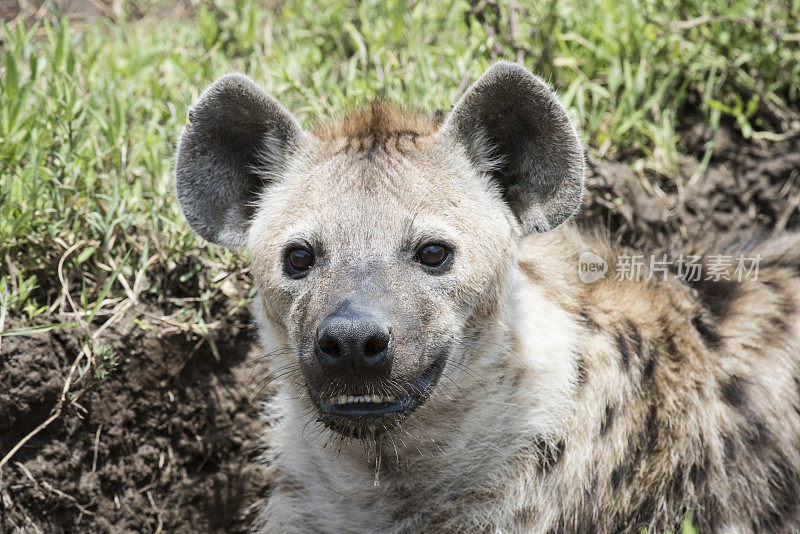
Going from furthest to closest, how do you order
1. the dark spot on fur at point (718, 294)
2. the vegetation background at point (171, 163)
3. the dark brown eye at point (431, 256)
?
the vegetation background at point (171, 163), the dark spot on fur at point (718, 294), the dark brown eye at point (431, 256)

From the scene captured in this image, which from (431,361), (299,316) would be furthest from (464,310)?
(299,316)

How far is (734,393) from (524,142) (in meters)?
1.11

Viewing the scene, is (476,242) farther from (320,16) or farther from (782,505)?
(320,16)

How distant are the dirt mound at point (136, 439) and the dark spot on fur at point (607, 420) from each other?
1.34m

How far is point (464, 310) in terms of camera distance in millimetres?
2721

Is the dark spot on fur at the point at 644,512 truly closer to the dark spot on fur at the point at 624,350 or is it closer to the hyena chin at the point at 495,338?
the hyena chin at the point at 495,338

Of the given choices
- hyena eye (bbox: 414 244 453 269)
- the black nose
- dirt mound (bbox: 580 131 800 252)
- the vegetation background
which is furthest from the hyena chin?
dirt mound (bbox: 580 131 800 252)

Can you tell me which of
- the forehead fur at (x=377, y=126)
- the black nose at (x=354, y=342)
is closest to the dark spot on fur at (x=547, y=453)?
the black nose at (x=354, y=342)

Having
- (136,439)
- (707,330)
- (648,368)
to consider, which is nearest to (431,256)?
(648,368)

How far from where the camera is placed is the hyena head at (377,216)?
8.21 ft

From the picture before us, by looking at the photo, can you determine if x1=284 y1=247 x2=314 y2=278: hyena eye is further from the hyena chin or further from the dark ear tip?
the dark ear tip

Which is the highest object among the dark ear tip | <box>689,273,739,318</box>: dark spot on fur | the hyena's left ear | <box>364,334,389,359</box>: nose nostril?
the dark ear tip

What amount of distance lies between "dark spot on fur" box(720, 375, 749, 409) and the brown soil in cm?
100

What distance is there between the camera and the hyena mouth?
2539 mm
